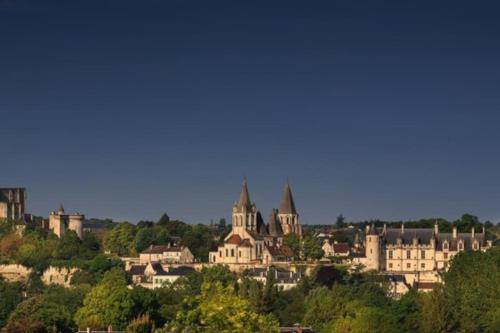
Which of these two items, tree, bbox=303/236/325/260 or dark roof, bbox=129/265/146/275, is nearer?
dark roof, bbox=129/265/146/275

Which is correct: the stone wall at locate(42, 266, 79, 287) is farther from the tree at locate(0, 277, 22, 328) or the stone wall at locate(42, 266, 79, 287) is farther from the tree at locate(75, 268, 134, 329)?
the tree at locate(75, 268, 134, 329)

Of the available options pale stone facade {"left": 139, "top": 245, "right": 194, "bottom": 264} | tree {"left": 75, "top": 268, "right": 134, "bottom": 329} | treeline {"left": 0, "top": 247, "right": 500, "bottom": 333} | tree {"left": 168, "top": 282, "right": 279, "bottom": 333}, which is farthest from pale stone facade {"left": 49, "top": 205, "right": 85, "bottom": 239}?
tree {"left": 168, "top": 282, "right": 279, "bottom": 333}

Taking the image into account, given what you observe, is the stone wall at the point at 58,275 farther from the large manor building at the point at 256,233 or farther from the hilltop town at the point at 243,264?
the large manor building at the point at 256,233

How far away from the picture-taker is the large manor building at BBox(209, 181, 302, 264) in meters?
112

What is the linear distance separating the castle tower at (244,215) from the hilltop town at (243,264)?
9 cm

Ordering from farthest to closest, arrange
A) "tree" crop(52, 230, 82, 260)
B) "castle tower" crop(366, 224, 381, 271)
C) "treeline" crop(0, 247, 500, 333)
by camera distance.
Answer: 1. "tree" crop(52, 230, 82, 260)
2. "castle tower" crop(366, 224, 381, 271)
3. "treeline" crop(0, 247, 500, 333)

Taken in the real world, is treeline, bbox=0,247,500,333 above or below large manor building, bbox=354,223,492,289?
below

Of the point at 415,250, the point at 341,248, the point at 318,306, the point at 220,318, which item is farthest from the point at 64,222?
the point at 220,318

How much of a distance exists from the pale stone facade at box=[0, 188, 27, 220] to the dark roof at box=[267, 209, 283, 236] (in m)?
28.1

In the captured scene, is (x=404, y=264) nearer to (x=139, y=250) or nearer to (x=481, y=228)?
(x=481, y=228)

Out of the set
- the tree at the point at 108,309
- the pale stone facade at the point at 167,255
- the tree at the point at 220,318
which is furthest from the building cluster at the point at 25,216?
the tree at the point at 220,318

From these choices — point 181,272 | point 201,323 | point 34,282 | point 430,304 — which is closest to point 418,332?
point 430,304

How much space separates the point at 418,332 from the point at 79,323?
62.2 ft

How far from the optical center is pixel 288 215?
123 meters
